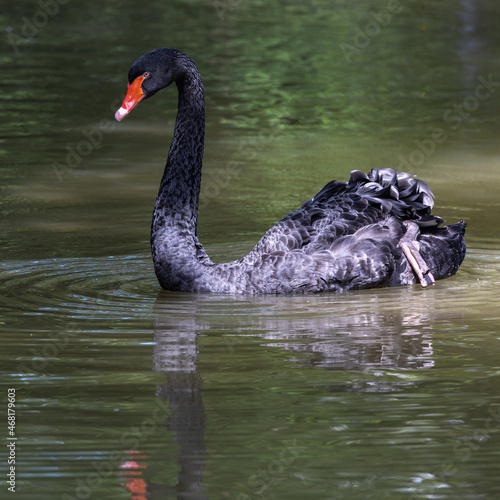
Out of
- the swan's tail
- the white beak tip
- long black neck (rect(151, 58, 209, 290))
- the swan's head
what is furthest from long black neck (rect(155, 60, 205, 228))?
the swan's tail

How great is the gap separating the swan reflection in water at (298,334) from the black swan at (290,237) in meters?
0.14

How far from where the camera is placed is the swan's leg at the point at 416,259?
8.23m

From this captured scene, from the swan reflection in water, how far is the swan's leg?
160 millimetres

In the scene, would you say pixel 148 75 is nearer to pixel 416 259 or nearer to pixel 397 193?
pixel 397 193

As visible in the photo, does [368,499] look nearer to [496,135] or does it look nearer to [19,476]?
[19,476]

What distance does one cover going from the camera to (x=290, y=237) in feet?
26.0

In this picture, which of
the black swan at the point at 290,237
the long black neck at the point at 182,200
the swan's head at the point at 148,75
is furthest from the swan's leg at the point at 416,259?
the swan's head at the point at 148,75

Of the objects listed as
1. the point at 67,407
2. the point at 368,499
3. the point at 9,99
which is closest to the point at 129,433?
the point at 67,407

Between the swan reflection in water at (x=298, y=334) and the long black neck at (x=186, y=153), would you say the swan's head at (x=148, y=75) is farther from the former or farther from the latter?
the swan reflection in water at (x=298, y=334)

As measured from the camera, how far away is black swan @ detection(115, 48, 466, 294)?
25.8 ft

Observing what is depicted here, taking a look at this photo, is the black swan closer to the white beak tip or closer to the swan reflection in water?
the white beak tip

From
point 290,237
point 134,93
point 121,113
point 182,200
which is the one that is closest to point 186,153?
point 182,200

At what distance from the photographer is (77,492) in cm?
479

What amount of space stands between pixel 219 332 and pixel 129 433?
1.74m
